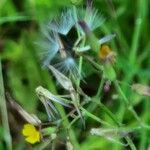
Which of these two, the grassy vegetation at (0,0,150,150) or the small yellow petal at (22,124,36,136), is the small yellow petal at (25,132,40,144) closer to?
the small yellow petal at (22,124,36,136)

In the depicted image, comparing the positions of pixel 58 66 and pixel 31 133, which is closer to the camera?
pixel 31 133

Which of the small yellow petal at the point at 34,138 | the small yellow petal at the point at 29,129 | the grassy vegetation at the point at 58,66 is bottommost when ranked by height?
the grassy vegetation at the point at 58,66

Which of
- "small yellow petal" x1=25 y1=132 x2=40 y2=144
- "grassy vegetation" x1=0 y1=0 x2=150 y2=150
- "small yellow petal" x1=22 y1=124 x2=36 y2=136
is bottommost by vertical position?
"grassy vegetation" x1=0 y1=0 x2=150 y2=150

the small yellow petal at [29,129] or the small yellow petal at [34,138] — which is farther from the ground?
the small yellow petal at [29,129]

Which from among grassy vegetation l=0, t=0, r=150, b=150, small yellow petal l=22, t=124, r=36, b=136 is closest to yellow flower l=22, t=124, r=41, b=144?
small yellow petal l=22, t=124, r=36, b=136

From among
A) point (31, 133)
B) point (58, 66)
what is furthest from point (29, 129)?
point (58, 66)

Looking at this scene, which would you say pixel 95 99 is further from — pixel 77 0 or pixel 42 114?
pixel 42 114

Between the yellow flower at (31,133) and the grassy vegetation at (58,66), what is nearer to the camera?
the yellow flower at (31,133)

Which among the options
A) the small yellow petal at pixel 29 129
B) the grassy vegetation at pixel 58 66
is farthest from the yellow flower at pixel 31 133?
the grassy vegetation at pixel 58 66

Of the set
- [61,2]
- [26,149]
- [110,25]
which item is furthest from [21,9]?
[26,149]

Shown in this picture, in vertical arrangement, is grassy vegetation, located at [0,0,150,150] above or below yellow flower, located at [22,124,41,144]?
below

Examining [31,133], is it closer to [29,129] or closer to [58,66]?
[29,129]

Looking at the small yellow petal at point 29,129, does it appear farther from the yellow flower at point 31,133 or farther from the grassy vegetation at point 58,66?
the grassy vegetation at point 58,66
